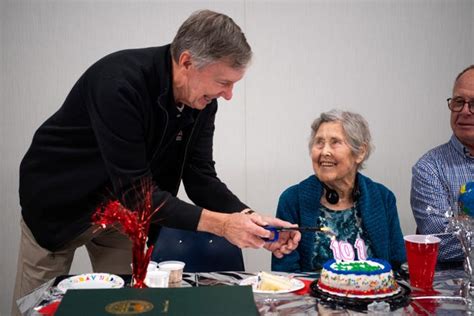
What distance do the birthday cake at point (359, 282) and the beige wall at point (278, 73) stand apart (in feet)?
6.23

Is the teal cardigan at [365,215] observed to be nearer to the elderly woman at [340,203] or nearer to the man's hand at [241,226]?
the elderly woman at [340,203]

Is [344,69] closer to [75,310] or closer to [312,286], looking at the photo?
[312,286]

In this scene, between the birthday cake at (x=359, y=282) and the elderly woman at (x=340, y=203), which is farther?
the elderly woman at (x=340, y=203)

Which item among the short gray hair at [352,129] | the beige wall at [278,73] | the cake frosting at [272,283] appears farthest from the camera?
the beige wall at [278,73]

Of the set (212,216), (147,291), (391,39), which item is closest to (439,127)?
(391,39)

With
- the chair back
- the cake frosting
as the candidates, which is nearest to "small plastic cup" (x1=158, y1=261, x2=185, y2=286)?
the cake frosting

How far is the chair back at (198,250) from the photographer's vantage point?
6.90 feet

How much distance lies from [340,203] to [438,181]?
42 cm

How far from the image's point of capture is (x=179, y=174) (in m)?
2.09

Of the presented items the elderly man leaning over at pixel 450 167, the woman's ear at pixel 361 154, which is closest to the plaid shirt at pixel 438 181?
the elderly man leaning over at pixel 450 167

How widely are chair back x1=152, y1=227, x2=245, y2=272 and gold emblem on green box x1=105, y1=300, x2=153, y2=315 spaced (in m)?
0.94

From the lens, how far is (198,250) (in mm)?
2129

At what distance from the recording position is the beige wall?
3.17 m

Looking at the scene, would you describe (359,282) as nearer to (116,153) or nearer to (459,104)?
(116,153)
